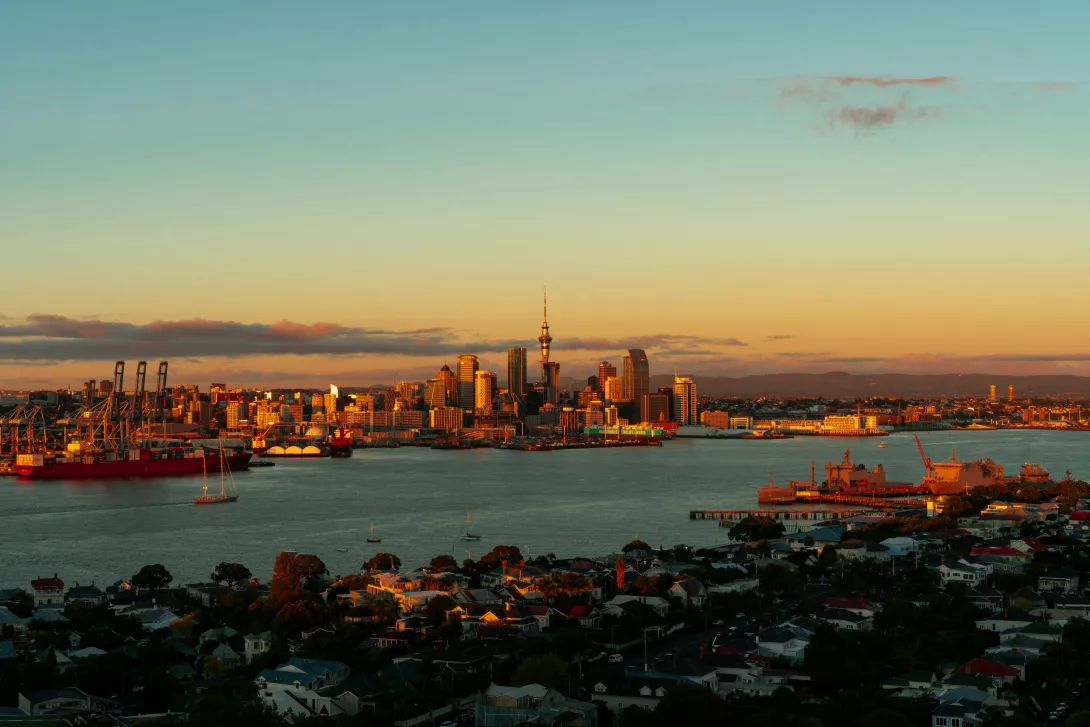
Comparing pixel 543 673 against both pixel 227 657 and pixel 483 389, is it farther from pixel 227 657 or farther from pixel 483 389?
pixel 483 389

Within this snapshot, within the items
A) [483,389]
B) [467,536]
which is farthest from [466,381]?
[467,536]

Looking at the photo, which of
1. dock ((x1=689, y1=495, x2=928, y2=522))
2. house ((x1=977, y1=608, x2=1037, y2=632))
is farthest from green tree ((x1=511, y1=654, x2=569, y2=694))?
dock ((x1=689, y1=495, x2=928, y2=522))

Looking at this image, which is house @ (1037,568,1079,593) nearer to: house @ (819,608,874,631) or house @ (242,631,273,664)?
house @ (819,608,874,631)

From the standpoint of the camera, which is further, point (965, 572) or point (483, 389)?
point (483, 389)

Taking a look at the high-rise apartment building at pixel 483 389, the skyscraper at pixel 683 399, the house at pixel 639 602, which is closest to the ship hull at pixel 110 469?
the house at pixel 639 602

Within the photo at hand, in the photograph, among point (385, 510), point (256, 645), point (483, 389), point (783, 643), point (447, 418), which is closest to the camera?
point (783, 643)

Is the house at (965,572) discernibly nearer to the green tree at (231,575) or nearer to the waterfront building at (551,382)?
the green tree at (231,575)
